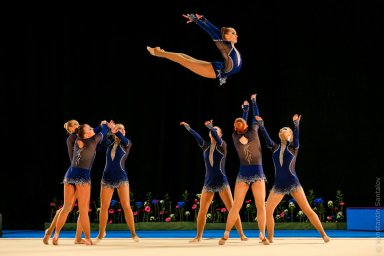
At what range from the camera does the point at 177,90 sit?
10492 mm

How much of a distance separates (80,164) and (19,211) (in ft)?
13.7

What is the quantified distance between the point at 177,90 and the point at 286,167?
13.5 ft

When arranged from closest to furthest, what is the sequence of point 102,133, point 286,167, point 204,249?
point 204,249 → point 286,167 → point 102,133

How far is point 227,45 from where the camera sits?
19.1ft

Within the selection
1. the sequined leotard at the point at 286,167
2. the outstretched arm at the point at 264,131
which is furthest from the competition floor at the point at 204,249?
the outstretched arm at the point at 264,131

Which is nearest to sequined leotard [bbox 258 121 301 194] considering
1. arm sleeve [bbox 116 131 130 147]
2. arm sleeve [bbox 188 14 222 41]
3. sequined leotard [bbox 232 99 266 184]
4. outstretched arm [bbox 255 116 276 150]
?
outstretched arm [bbox 255 116 276 150]

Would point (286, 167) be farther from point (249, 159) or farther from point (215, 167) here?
point (215, 167)

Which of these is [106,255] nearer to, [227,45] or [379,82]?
[227,45]

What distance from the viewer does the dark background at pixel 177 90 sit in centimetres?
1017

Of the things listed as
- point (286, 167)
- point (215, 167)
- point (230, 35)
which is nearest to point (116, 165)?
point (215, 167)

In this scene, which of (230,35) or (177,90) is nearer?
(230,35)

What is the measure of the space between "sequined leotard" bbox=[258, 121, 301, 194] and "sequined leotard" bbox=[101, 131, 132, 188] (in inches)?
64.5

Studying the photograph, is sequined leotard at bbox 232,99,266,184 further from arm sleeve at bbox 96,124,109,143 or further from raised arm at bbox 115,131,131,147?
arm sleeve at bbox 96,124,109,143

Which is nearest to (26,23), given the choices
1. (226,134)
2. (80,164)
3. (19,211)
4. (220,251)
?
(19,211)
